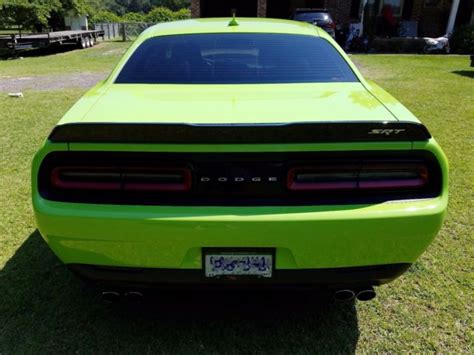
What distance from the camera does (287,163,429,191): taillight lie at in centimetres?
202

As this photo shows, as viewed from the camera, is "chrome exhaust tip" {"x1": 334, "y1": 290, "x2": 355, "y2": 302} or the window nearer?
"chrome exhaust tip" {"x1": 334, "y1": 290, "x2": 355, "y2": 302}

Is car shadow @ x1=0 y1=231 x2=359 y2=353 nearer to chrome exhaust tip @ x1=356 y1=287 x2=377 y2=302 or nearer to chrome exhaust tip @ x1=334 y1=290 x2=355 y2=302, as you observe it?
chrome exhaust tip @ x1=334 y1=290 x2=355 y2=302

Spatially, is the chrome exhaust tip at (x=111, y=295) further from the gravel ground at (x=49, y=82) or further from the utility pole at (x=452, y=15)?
the utility pole at (x=452, y=15)

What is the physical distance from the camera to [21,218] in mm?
3711

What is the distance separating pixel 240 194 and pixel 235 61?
129cm

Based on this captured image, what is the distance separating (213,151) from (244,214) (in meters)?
0.31

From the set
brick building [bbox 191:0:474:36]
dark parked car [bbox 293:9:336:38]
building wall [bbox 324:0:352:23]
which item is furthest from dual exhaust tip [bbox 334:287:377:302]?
building wall [bbox 324:0:352:23]

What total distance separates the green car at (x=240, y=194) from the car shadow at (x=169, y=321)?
0.31m

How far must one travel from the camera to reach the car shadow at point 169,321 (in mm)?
2354

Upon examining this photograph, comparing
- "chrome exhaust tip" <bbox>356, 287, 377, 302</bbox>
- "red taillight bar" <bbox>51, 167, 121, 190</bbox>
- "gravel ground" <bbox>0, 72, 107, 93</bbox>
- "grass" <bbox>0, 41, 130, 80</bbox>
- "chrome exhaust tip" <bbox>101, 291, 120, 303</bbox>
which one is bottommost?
"grass" <bbox>0, 41, 130, 80</bbox>

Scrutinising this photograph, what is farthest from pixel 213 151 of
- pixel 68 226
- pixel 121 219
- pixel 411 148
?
pixel 411 148

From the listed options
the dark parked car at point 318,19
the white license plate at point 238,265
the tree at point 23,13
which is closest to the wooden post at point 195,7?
the dark parked car at point 318,19

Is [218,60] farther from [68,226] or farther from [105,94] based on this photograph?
[68,226]

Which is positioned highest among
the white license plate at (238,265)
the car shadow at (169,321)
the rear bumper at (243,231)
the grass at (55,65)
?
the rear bumper at (243,231)
